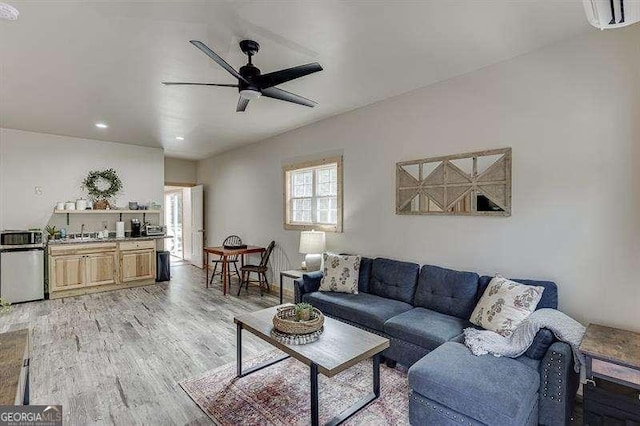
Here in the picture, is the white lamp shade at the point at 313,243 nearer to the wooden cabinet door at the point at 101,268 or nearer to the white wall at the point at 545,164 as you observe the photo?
the white wall at the point at 545,164

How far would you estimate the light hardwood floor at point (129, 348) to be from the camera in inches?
91.2

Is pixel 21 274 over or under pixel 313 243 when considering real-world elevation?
under

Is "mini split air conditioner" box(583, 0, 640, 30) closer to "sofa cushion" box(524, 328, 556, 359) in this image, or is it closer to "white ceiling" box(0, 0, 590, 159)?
"white ceiling" box(0, 0, 590, 159)

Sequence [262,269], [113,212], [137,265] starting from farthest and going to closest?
1. [113,212]
2. [137,265]
3. [262,269]

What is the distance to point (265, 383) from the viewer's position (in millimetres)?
2598

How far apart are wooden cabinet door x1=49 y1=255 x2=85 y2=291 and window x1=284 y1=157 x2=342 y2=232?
3514 millimetres

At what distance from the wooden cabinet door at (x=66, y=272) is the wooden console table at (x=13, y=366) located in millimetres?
4093

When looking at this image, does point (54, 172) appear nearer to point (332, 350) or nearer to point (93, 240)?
point (93, 240)

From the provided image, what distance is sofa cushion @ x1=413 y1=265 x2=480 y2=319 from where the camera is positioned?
2834 millimetres


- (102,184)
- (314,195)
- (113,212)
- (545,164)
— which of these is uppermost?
(102,184)

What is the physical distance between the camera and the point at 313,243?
440 centimetres

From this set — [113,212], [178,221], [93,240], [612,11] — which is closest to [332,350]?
[612,11]

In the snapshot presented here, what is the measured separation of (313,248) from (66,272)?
4.14 meters
